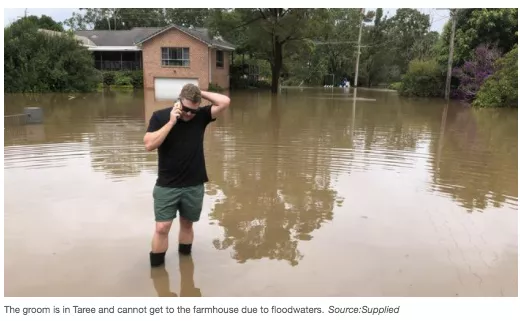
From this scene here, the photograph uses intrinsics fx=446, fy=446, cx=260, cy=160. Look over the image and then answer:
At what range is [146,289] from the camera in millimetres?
3605

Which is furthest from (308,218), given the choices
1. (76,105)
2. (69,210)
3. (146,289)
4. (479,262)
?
(76,105)

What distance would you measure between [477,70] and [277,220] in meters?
24.6

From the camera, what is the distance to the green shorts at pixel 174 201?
361 cm

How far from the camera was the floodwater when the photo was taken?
3777 mm

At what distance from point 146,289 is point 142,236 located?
3.62ft

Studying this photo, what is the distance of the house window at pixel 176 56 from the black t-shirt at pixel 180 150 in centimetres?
2914

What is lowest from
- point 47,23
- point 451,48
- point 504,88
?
point 504,88

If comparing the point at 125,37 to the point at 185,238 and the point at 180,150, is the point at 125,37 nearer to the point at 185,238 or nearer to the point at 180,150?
the point at 185,238

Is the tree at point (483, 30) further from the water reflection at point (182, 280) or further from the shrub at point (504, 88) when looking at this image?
the water reflection at point (182, 280)

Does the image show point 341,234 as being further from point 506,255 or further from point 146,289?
point 146,289

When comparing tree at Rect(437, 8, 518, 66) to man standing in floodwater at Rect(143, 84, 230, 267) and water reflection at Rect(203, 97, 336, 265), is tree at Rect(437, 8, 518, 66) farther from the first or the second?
man standing in floodwater at Rect(143, 84, 230, 267)

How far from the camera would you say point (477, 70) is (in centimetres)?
2569

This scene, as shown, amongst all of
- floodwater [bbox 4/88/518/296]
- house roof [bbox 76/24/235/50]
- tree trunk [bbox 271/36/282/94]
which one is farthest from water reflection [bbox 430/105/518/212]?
house roof [bbox 76/24/235/50]

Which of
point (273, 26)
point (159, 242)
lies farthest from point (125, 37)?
point (159, 242)
